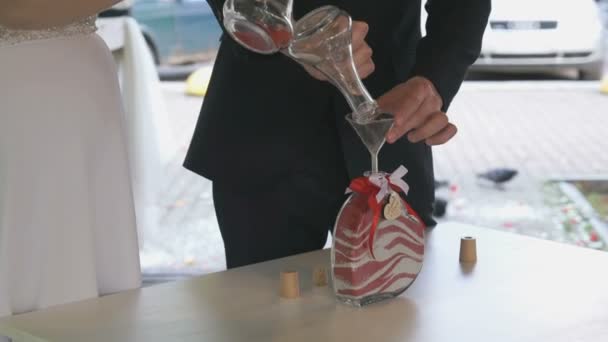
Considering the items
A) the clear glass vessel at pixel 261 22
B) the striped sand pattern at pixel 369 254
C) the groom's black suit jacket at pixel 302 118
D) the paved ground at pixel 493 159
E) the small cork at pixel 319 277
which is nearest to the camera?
the clear glass vessel at pixel 261 22

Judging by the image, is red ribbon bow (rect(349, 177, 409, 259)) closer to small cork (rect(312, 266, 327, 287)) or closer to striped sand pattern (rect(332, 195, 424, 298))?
striped sand pattern (rect(332, 195, 424, 298))

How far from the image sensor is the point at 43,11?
1311 millimetres

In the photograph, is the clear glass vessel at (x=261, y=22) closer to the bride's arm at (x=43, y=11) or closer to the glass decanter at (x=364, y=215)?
the glass decanter at (x=364, y=215)

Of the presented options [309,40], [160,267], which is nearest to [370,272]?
[309,40]

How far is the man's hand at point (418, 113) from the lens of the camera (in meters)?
1.28

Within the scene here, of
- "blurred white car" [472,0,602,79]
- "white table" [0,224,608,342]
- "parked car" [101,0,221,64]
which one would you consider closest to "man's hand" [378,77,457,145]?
"white table" [0,224,608,342]

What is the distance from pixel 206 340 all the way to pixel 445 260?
1.40ft

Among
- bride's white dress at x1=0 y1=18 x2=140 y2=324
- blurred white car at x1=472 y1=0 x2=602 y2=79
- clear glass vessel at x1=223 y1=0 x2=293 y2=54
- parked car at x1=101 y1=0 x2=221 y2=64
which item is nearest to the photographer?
clear glass vessel at x1=223 y1=0 x2=293 y2=54

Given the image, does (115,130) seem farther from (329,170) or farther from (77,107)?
(329,170)

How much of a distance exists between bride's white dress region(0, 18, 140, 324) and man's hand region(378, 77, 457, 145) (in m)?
0.45

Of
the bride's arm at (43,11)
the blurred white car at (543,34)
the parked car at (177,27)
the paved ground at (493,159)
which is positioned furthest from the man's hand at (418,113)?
the parked car at (177,27)

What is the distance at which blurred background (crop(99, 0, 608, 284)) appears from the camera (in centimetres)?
400

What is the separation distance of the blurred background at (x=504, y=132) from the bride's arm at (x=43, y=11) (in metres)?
1.74

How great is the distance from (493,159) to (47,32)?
366 cm
